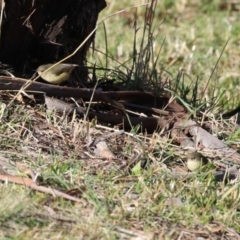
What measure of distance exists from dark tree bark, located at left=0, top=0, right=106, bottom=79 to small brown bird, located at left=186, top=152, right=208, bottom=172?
0.90 metres

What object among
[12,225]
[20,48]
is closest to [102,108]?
[20,48]

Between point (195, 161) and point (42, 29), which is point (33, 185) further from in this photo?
point (42, 29)

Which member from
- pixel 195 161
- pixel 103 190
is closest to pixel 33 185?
pixel 103 190

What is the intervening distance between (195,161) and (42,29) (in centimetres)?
102

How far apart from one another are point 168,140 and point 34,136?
0.65 metres

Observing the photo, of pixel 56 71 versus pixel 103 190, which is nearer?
pixel 103 190

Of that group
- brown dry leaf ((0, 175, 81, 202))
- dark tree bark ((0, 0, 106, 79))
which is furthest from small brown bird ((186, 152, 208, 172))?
dark tree bark ((0, 0, 106, 79))

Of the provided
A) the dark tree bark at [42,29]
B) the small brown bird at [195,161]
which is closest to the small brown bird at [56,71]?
the dark tree bark at [42,29]

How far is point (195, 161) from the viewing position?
338 centimetres

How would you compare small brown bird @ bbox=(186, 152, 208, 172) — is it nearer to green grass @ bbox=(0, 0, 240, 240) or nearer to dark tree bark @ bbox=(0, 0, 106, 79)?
green grass @ bbox=(0, 0, 240, 240)

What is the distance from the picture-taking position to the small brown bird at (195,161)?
11.0 ft

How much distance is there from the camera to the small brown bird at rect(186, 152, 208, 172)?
3.37 m

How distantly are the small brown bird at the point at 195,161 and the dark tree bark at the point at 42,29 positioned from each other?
2.95 ft

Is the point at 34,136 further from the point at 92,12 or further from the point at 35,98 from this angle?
the point at 92,12
